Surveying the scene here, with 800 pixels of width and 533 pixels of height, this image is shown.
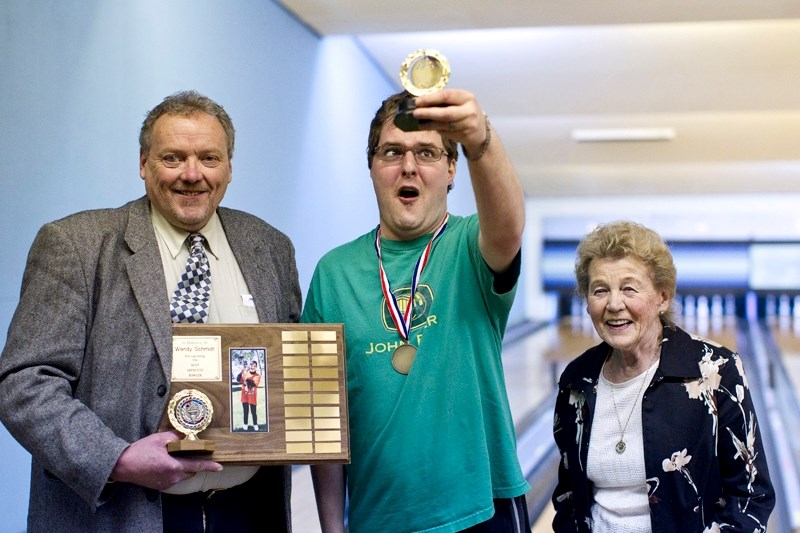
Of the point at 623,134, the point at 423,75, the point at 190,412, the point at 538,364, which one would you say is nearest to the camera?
the point at 423,75

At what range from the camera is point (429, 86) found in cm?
145

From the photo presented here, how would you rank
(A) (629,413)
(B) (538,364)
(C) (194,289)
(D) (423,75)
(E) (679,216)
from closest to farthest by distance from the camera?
(D) (423,75)
(C) (194,289)
(A) (629,413)
(B) (538,364)
(E) (679,216)

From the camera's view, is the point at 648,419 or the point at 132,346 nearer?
the point at 132,346

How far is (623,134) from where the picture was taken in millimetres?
9664

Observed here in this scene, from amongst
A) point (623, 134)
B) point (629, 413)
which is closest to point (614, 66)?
point (623, 134)

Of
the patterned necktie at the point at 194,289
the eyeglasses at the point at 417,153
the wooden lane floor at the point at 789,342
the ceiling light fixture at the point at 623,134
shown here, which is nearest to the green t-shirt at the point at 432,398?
the eyeglasses at the point at 417,153

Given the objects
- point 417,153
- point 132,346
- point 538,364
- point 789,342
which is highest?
point 789,342

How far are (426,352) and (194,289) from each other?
440 millimetres

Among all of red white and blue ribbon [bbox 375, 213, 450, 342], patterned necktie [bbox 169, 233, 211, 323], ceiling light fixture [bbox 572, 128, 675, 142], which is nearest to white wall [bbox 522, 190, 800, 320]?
ceiling light fixture [bbox 572, 128, 675, 142]

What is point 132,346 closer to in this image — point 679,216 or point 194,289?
point 194,289

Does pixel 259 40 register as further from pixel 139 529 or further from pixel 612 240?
pixel 139 529

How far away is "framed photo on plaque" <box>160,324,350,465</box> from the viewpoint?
1681mm

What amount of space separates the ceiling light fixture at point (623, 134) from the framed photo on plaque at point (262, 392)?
821cm

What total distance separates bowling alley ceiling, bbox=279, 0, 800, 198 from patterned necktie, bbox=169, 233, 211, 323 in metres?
3.57
